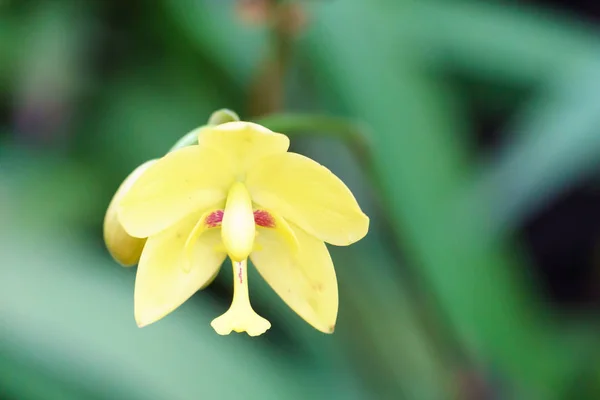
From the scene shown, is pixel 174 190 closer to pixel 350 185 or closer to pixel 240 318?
pixel 240 318

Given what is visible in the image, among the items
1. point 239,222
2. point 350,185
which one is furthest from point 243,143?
point 350,185

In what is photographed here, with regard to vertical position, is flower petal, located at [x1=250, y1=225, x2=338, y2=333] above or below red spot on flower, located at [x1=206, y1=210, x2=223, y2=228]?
below

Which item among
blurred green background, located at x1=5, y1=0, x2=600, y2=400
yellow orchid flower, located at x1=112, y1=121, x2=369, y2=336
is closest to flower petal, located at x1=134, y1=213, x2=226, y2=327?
yellow orchid flower, located at x1=112, y1=121, x2=369, y2=336

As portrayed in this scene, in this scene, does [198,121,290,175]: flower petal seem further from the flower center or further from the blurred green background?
the blurred green background

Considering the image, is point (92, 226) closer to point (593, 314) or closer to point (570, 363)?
point (570, 363)

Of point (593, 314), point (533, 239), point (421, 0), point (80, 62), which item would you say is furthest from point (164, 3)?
point (593, 314)

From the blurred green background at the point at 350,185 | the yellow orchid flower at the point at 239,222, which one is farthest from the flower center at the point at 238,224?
the blurred green background at the point at 350,185

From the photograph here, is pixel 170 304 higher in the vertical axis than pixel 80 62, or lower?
lower

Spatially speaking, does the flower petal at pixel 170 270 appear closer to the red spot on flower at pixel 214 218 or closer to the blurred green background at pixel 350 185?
the red spot on flower at pixel 214 218
